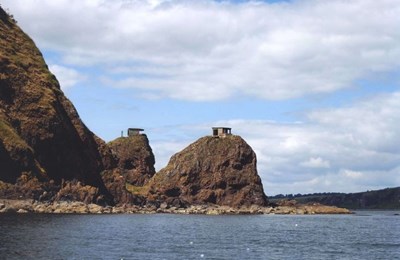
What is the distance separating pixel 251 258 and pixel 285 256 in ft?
20.2

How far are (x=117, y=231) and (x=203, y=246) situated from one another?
102 feet

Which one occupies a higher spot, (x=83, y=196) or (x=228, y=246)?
(x=83, y=196)

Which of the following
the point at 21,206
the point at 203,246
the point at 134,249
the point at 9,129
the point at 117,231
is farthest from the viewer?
the point at 9,129

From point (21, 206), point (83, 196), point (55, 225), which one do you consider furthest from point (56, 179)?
point (55, 225)

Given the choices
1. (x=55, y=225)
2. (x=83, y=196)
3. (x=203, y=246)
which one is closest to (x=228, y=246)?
(x=203, y=246)

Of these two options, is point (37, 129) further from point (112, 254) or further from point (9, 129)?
point (112, 254)

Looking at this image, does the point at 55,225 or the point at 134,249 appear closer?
the point at 134,249

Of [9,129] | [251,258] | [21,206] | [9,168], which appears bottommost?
[251,258]

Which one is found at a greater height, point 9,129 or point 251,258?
point 9,129

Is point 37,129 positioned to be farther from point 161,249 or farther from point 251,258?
point 251,258

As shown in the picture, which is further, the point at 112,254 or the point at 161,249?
the point at 161,249

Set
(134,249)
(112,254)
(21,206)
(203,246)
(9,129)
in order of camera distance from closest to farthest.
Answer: (112,254) < (134,249) < (203,246) < (21,206) < (9,129)

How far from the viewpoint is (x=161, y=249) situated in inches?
3516

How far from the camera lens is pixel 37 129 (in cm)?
19975
